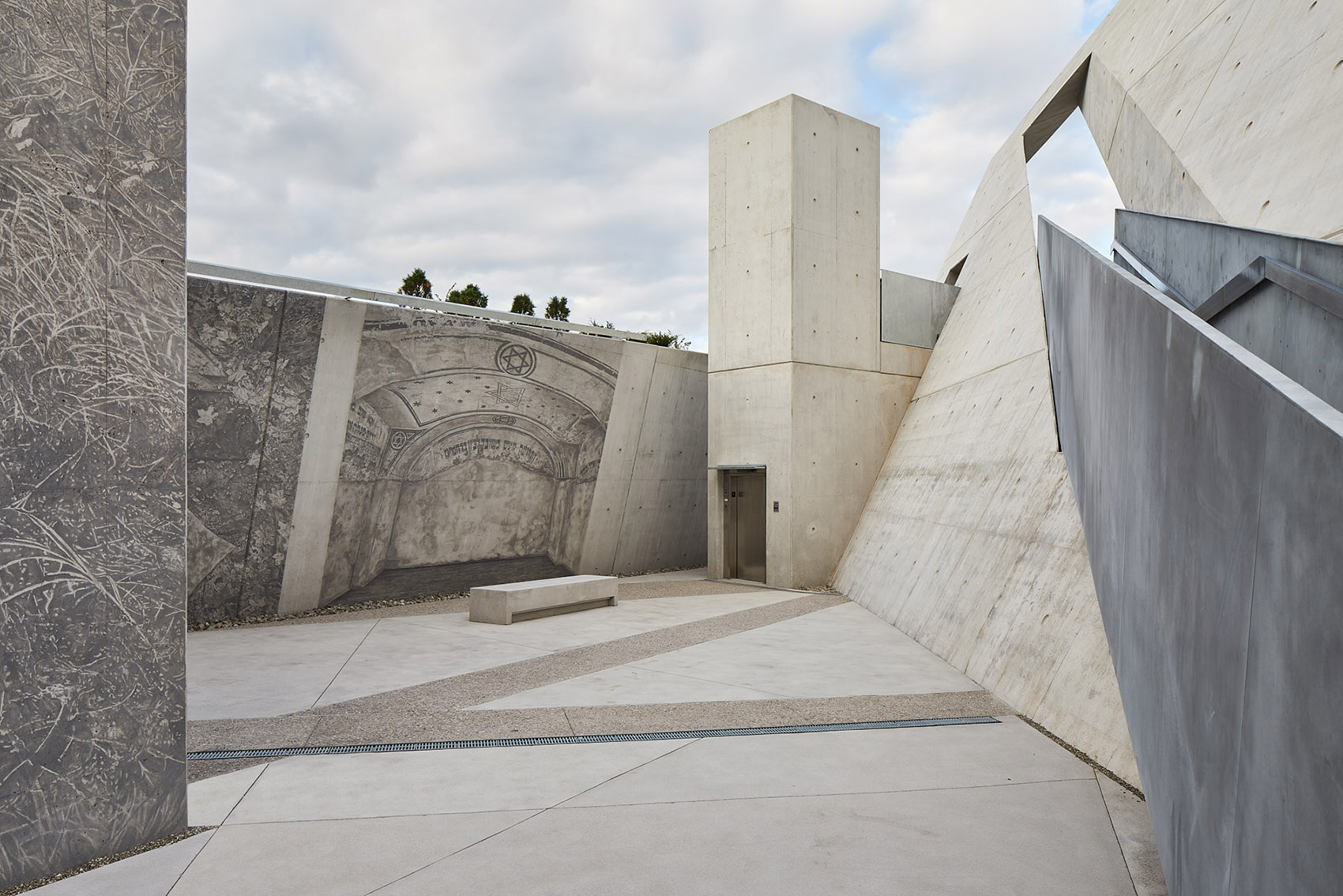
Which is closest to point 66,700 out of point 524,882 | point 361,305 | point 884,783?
point 524,882

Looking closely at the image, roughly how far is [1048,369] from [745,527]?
6407 millimetres

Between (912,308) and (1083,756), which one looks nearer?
(1083,756)

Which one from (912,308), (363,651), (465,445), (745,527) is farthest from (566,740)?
(912,308)

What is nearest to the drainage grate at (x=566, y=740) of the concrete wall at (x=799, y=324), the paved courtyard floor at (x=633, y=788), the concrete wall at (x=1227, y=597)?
the paved courtyard floor at (x=633, y=788)

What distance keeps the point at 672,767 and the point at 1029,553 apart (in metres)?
3.99

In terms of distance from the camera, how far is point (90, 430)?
3758 millimetres

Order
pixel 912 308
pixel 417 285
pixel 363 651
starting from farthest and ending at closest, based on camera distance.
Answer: pixel 417 285 → pixel 912 308 → pixel 363 651

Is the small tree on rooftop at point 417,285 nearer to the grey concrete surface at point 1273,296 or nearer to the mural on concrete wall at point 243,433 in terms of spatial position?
the mural on concrete wall at point 243,433

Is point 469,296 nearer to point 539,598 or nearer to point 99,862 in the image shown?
point 539,598

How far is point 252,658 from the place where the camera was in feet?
27.1

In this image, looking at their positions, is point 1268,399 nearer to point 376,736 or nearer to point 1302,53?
point 376,736

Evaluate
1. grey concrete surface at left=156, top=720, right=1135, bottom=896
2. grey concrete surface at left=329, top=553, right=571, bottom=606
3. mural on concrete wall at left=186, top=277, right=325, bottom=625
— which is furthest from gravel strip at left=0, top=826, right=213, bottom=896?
grey concrete surface at left=329, top=553, right=571, bottom=606

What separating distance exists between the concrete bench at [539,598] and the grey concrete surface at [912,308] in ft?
21.4

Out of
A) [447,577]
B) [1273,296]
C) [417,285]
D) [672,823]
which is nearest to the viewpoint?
[1273,296]
